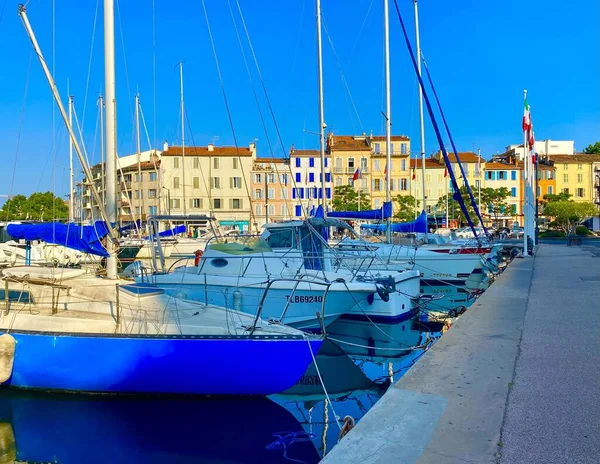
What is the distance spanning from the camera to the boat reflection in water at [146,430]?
6.82m

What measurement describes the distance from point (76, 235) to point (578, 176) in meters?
81.1

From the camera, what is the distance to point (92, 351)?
25.6 ft

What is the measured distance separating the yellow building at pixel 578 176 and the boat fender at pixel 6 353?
82315 millimetres

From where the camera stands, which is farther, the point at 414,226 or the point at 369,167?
the point at 369,167

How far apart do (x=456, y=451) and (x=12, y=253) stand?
2509cm

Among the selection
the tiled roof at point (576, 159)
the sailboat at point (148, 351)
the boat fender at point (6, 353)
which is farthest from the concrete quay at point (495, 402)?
the tiled roof at point (576, 159)

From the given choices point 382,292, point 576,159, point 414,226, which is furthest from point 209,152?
point 382,292

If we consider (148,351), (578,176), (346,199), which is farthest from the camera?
(578,176)

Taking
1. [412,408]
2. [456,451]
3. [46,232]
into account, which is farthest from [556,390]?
[46,232]

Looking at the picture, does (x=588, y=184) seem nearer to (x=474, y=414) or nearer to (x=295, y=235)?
(x=295, y=235)

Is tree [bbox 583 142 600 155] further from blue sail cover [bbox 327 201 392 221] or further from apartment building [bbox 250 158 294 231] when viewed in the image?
blue sail cover [bbox 327 201 392 221]

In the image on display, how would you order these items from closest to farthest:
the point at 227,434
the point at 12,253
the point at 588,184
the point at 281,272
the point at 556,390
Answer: the point at 556,390
the point at 227,434
the point at 281,272
the point at 12,253
the point at 588,184

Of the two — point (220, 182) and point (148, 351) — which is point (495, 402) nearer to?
point (148, 351)

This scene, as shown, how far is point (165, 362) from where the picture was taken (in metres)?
7.67
